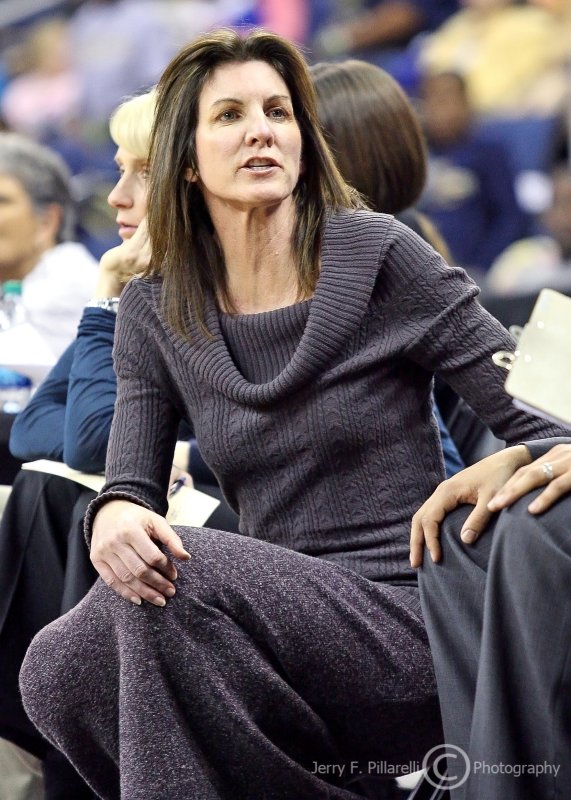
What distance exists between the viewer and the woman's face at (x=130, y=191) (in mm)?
2541

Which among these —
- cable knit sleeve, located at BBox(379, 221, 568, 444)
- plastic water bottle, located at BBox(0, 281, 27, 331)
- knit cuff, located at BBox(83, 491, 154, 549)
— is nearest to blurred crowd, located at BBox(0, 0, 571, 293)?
plastic water bottle, located at BBox(0, 281, 27, 331)

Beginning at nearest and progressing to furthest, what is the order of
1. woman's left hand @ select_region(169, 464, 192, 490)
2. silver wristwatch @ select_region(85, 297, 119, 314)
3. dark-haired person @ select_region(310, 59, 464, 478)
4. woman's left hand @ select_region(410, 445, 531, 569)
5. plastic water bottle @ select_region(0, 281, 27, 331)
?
woman's left hand @ select_region(410, 445, 531, 569)
woman's left hand @ select_region(169, 464, 192, 490)
silver wristwatch @ select_region(85, 297, 119, 314)
dark-haired person @ select_region(310, 59, 464, 478)
plastic water bottle @ select_region(0, 281, 27, 331)

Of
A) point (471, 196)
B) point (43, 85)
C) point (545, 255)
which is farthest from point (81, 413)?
point (43, 85)

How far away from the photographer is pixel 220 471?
194 cm

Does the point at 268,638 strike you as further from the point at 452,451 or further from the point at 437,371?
the point at 452,451

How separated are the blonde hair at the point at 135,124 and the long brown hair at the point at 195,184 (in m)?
0.44

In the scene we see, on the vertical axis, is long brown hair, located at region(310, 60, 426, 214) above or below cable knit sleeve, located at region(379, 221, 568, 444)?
above

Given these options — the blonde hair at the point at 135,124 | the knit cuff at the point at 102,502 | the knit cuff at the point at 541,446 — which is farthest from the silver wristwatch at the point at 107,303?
the knit cuff at the point at 541,446

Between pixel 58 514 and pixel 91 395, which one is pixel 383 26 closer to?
pixel 91 395

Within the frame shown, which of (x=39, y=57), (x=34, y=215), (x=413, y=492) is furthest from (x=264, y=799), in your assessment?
(x=39, y=57)

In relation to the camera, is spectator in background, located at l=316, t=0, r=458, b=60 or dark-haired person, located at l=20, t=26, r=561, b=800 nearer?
dark-haired person, located at l=20, t=26, r=561, b=800

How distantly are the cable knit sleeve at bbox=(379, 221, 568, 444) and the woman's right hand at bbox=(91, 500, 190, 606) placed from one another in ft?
1.48

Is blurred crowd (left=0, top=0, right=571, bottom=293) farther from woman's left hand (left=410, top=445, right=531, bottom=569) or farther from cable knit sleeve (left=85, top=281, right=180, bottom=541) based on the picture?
woman's left hand (left=410, top=445, right=531, bottom=569)

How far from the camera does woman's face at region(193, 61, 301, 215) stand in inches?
76.7
